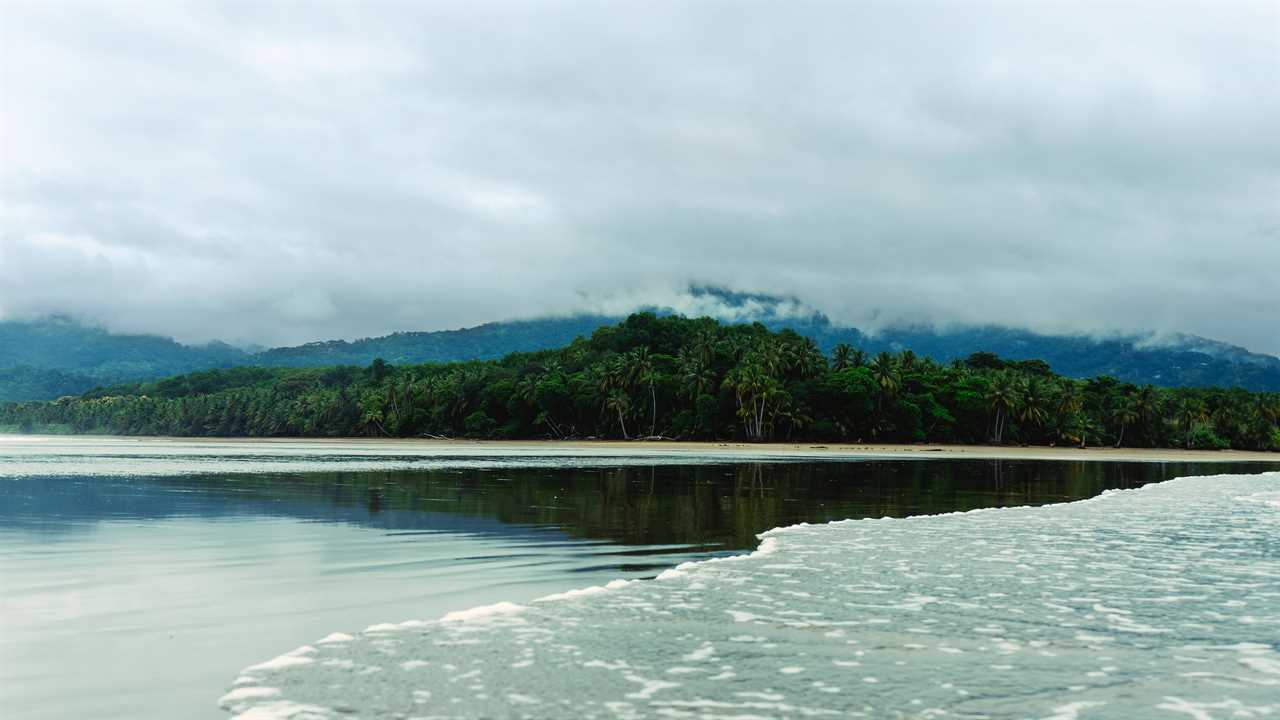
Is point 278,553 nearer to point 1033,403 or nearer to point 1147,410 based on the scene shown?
point 1033,403

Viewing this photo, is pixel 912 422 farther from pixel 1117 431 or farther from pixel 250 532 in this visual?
pixel 250 532

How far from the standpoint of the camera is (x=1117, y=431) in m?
142

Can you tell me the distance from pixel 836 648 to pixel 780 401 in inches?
4574

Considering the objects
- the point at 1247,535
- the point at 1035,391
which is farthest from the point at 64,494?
the point at 1035,391

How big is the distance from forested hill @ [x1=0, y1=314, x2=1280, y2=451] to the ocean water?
353 ft

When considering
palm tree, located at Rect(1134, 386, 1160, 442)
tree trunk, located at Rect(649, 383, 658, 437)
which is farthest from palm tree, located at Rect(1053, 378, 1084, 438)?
tree trunk, located at Rect(649, 383, 658, 437)

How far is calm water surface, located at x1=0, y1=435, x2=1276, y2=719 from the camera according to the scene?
373 inches

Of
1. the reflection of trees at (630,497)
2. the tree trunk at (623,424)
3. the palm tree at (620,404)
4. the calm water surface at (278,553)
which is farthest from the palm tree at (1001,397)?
the calm water surface at (278,553)

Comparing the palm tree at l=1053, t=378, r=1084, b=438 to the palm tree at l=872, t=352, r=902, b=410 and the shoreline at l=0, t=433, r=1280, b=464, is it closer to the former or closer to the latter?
the shoreline at l=0, t=433, r=1280, b=464

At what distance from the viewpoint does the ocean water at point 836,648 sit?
837 centimetres

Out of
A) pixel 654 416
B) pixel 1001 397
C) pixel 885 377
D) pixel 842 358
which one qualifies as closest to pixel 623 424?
pixel 654 416

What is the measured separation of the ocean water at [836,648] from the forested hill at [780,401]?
10771cm

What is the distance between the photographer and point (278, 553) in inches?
674

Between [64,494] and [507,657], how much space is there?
1015 inches
